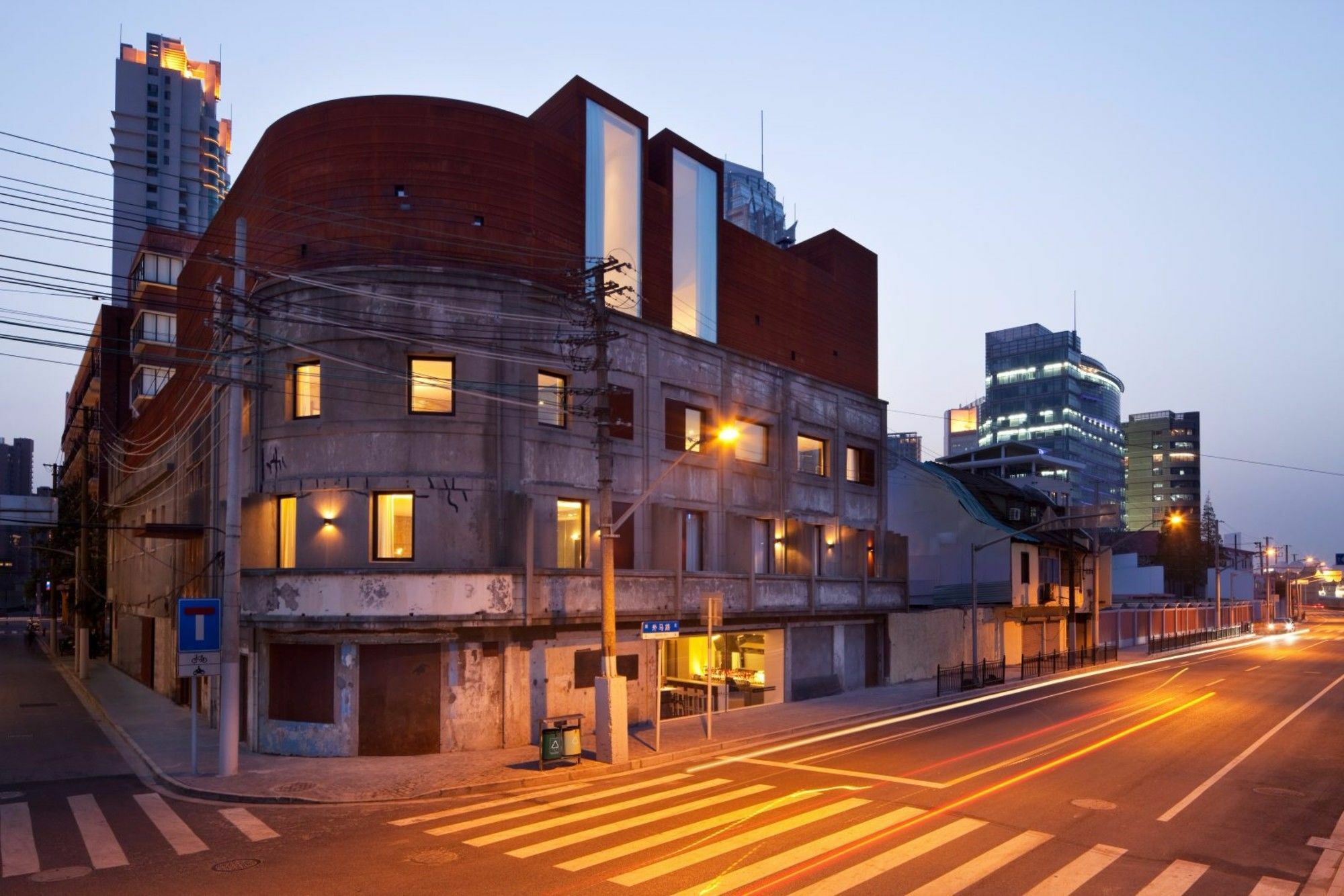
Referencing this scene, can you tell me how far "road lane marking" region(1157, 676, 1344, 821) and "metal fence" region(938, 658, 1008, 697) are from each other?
10.8 m

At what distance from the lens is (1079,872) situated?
1398 centimetres

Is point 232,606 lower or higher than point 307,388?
lower

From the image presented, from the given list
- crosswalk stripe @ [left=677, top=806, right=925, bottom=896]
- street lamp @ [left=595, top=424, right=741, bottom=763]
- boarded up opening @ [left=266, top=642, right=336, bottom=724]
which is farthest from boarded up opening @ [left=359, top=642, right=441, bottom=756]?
crosswalk stripe @ [left=677, top=806, right=925, bottom=896]

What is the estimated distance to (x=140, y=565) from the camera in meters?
48.2

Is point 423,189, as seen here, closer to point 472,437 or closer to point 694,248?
point 472,437

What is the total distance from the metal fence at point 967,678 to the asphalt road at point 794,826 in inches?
459

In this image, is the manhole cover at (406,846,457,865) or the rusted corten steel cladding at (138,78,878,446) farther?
the rusted corten steel cladding at (138,78,878,446)

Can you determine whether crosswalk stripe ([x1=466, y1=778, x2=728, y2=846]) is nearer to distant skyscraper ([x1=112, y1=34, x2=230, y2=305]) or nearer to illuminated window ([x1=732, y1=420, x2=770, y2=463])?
illuminated window ([x1=732, y1=420, x2=770, y2=463])

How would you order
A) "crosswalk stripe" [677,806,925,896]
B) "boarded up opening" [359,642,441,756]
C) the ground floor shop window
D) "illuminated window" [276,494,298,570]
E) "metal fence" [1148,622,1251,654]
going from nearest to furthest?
"crosswalk stripe" [677,806,925,896]
"boarded up opening" [359,642,441,756]
"illuminated window" [276,494,298,570]
the ground floor shop window
"metal fence" [1148,622,1251,654]

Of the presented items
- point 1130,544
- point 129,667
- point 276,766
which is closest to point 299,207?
point 276,766

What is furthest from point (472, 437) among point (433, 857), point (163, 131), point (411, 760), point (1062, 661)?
point (163, 131)

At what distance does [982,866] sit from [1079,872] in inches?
53.0

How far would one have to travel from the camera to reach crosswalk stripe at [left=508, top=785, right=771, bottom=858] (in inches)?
597

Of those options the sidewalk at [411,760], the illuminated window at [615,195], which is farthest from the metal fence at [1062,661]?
the illuminated window at [615,195]
